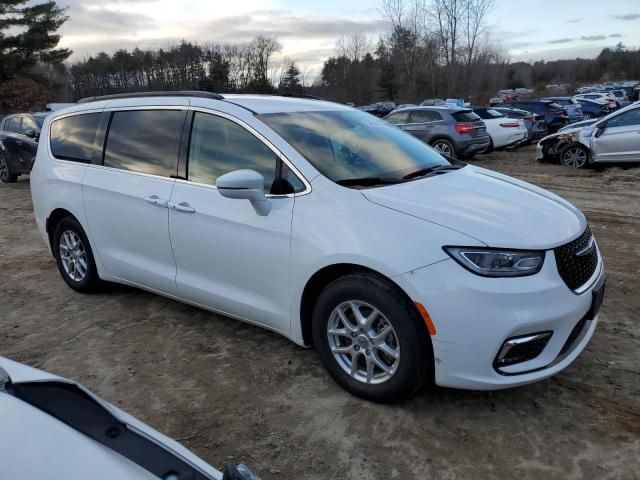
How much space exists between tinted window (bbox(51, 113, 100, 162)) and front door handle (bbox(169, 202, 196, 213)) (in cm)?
130

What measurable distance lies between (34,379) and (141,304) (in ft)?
9.82

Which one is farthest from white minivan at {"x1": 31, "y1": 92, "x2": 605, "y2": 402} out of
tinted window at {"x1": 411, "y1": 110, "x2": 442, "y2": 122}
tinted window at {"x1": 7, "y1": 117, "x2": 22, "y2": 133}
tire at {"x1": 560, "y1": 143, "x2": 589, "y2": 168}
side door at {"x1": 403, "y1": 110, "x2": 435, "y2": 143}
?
tinted window at {"x1": 411, "y1": 110, "x2": 442, "y2": 122}

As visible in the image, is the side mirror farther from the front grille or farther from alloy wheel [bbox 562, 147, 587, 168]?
alloy wheel [bbox 562, 147, 587, 168]

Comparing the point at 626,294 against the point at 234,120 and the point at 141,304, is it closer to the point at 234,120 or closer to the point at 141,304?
the point at 234,120

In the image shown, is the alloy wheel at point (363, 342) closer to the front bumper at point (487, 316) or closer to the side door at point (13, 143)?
the front bumper at point (487, 316)

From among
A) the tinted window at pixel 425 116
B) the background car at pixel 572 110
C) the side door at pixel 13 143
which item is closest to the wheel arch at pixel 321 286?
the side door at pixel 13 143

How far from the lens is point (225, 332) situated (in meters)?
4.07

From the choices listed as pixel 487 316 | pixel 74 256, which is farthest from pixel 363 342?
pixel 74 256

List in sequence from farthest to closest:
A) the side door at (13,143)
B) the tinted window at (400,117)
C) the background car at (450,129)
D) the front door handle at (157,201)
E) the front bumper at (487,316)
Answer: the tinted window at (400,117)
the background car at (450,129)
the side door at (13,143)
the front door handle at (157,201)
the front bumper at (487,316)

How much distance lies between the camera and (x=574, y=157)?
12984 millimetres

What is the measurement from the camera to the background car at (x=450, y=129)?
554 inches

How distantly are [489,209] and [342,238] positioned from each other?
833mm

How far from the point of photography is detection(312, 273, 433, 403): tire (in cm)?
275

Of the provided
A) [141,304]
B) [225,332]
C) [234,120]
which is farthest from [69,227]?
[234,120]
